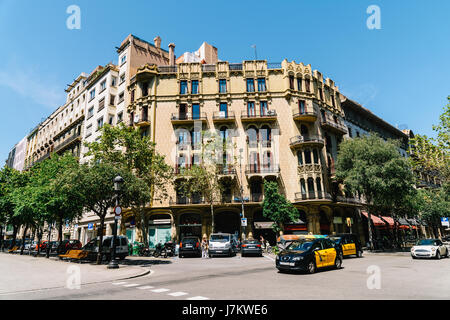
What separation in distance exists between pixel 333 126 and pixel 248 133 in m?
11.8

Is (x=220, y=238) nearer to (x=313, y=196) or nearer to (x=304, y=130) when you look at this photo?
(x=313, y=196)

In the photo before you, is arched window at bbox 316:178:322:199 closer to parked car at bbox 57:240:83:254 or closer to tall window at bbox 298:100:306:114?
tall window at bbox 298:100:306:114

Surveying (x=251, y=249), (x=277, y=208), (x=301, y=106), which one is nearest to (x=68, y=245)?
(x=251, y=249)

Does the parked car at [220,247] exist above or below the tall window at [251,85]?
below

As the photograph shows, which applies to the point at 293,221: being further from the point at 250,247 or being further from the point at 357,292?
the point at 357,292

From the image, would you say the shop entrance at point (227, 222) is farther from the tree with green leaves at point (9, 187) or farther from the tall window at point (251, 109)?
the tree with green leaves at point (9, 187)

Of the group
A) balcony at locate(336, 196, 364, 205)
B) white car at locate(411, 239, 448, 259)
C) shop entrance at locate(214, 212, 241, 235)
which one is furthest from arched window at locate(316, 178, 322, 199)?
white car at locate(411, 239, 448, 259)

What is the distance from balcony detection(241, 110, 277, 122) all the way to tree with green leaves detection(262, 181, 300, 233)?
360 inches

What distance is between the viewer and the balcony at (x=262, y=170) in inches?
1340

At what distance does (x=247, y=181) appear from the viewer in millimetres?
34375

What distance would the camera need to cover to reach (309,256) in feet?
40.3

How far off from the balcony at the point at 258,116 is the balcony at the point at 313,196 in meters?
10.1

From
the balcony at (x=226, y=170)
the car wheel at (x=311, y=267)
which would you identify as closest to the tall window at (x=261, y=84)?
the balcony at (x=226, y=170)
